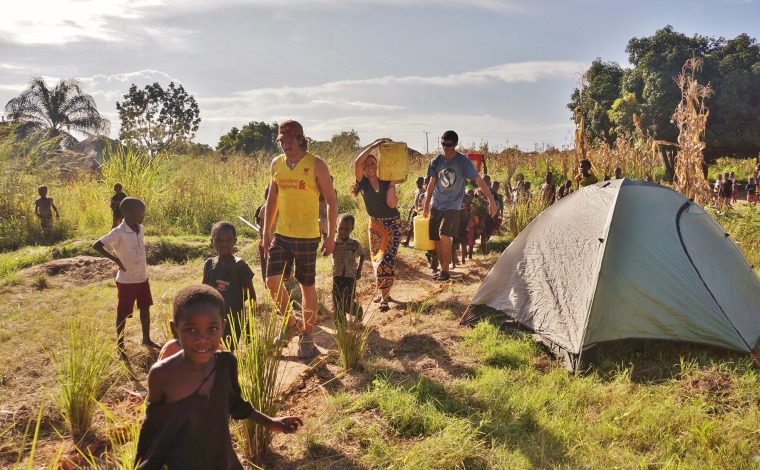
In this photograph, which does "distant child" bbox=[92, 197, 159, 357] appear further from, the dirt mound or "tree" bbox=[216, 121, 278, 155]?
"tree" bbox=[216, 121, 278, 155]

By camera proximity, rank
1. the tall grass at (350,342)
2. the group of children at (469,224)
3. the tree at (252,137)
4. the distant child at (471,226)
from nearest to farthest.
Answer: the tall grass at (350,342), the group of children at (469,224), the distant child at (471,226), the tree at (252,137)

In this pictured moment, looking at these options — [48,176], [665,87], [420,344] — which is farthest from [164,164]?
[665,87]

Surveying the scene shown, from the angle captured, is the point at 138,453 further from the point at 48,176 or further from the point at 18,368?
the point at 48,176

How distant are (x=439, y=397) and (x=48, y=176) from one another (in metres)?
13.3

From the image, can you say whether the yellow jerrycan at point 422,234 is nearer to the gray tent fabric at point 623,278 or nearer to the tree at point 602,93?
the gray tent fabric at point 623,278

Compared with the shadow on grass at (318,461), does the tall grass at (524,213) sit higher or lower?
higher

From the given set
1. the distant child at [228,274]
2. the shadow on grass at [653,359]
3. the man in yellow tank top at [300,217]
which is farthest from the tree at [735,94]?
the distant child at [228,274]

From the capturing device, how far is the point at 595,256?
500 centimetres

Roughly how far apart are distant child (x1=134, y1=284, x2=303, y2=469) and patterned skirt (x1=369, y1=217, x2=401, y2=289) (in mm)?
4004

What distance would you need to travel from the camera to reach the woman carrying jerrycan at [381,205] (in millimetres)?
6332

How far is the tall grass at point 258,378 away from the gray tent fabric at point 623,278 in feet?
8.18

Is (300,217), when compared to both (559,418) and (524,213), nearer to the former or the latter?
(559,418)

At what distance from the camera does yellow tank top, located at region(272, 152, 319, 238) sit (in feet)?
16.0

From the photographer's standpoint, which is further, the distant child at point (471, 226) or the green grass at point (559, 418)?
the distant child at point (471, 226)
